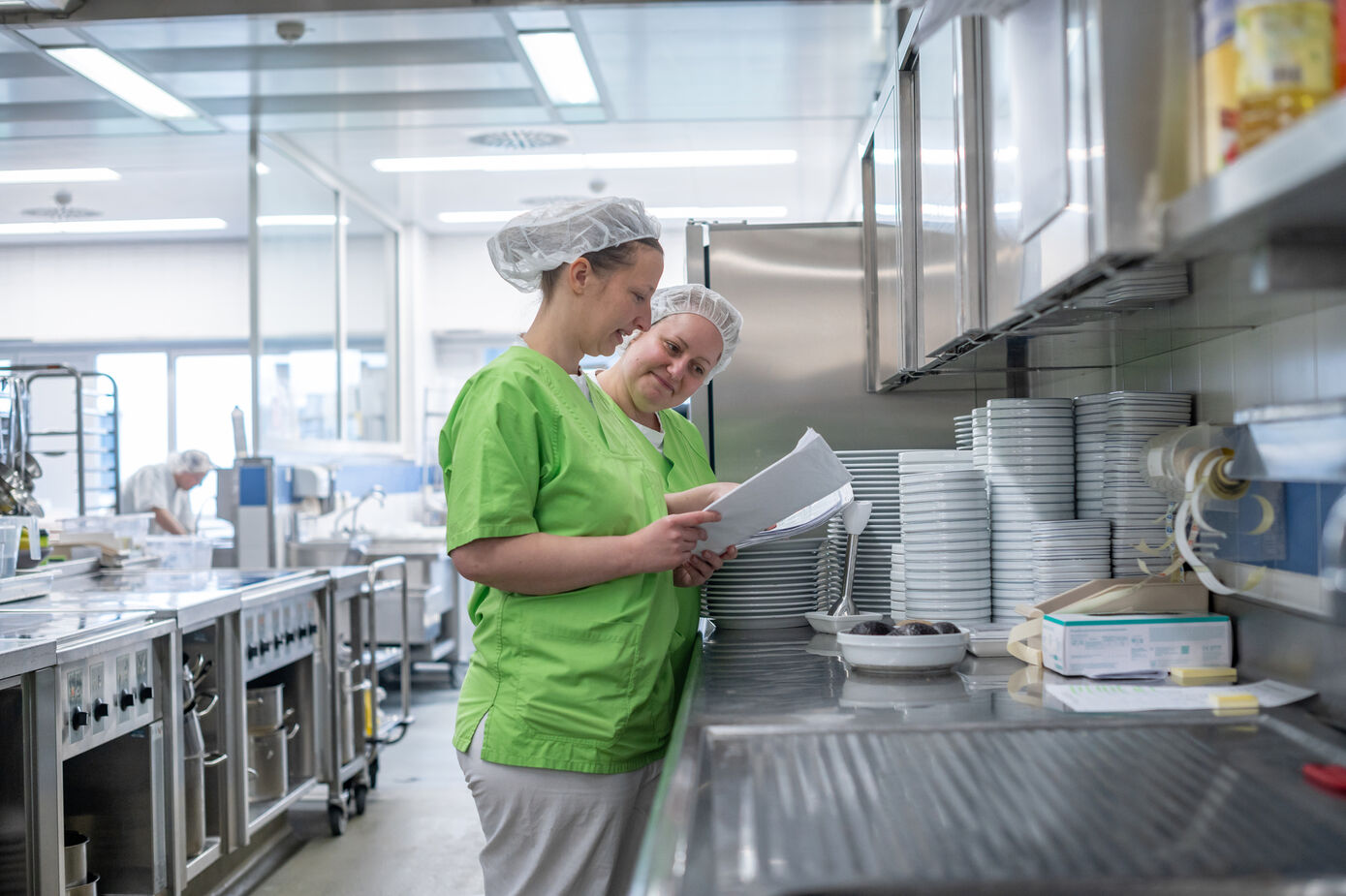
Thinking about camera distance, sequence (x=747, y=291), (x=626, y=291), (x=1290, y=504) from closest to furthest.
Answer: (x=1290, y=504) → (x=626, y=291) → (x=747, y=291)

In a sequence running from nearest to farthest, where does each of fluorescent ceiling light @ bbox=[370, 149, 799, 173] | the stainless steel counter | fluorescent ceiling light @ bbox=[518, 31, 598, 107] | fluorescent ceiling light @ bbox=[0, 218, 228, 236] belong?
the stainless steel counter < fluorescent ceiling light @ bbox=[518, 31, 598, 107] < fluorescent ceiling light @ bbox=[370, 149, 799, 173] < fluorescent ceiling light @ bbox=[0, 218, 228, 236]

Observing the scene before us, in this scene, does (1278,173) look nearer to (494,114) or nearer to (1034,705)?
(1034,705)

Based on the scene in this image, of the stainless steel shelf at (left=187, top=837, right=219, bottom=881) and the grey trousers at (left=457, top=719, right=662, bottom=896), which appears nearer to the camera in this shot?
the grey trousers at (left=457, top=719, right=662, bottom=896)

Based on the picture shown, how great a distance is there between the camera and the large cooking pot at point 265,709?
3656 mm

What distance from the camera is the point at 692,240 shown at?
3.02 m

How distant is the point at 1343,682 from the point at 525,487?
3.59 ft

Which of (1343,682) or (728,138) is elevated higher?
(728,138)

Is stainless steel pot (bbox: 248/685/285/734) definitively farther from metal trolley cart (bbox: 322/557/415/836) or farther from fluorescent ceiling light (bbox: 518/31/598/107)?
fluorescent ceiling light (bbox: 518/31/598/107)

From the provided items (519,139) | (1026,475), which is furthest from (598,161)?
(1026,475)

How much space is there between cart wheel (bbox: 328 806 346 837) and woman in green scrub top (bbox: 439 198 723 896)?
260cm

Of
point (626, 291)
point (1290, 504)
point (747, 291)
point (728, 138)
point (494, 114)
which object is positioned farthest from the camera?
point (728, 138)

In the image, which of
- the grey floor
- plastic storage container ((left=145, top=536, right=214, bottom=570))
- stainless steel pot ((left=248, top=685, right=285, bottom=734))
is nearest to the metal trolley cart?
the grey floor

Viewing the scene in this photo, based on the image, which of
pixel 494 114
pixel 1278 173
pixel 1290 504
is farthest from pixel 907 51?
pixel 494 114

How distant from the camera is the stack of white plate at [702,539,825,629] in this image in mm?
2387
